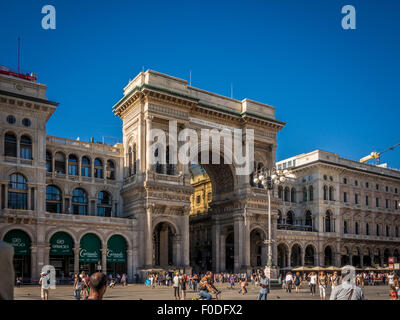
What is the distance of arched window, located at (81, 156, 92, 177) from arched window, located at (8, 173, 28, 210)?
29.2 ft

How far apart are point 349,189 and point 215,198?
27997mm

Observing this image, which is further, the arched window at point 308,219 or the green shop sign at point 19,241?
the arched window at point 308,219

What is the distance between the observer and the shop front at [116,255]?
51531 mm

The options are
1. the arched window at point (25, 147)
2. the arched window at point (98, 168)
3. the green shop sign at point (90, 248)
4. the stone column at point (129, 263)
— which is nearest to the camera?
the arched window at point (25, 147)

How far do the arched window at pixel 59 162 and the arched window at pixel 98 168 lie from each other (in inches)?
156

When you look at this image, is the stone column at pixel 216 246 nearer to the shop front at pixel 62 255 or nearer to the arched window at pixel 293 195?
the shop front at pixel 62 255

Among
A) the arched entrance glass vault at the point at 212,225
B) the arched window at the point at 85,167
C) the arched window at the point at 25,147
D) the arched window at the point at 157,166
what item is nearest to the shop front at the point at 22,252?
the arched window at the point at 25,147

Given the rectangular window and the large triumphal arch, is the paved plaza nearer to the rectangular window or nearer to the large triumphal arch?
the rectangular window

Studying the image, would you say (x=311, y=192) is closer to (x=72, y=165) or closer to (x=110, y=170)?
(x=110, y=170)

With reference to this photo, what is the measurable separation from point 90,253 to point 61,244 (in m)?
3.35

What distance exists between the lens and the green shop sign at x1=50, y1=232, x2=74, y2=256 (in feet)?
157

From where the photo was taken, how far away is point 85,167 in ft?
182

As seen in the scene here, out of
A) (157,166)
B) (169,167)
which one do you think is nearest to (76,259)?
(157,166)
